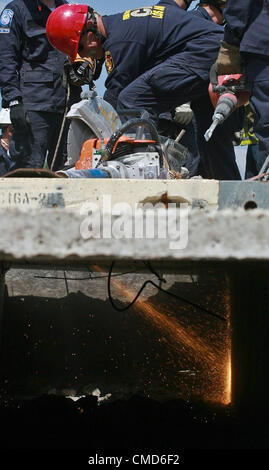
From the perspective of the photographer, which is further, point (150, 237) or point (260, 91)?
point (260, 91)

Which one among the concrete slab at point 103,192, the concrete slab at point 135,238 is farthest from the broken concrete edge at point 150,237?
the concrete slab at point 103,192

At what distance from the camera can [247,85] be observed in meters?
3.25

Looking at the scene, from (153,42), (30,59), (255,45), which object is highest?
(30,59)

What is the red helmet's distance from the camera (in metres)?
4.10

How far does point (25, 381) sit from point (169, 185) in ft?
6.99

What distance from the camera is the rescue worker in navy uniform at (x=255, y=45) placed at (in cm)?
290

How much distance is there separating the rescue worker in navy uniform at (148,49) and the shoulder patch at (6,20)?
70cm

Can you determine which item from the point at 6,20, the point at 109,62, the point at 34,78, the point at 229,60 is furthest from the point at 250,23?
the point at 6,20

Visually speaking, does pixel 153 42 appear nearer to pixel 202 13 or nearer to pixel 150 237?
pixel 202 13

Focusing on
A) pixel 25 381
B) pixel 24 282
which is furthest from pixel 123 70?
pixel 25 381

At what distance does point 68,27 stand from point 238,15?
1.53 metres

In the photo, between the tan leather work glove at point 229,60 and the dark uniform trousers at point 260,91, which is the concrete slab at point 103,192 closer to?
the dark uniform trousers at point 260,91

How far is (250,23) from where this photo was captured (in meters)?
2.94
